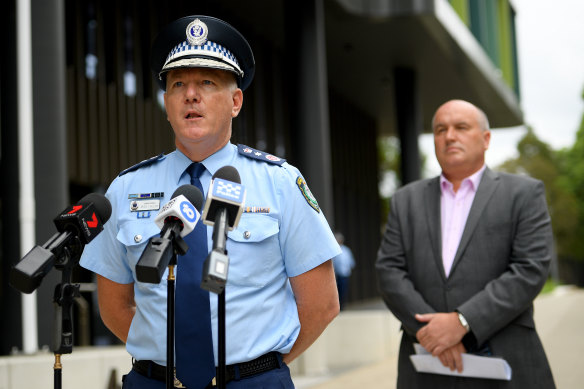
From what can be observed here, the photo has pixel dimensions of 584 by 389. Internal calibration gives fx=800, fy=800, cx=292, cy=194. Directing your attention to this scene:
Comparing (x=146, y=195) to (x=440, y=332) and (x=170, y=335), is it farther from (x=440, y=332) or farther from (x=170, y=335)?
(x=440, y=332)

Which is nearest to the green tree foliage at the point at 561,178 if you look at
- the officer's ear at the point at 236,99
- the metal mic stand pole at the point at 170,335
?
the officer's ear at the point at 236,99

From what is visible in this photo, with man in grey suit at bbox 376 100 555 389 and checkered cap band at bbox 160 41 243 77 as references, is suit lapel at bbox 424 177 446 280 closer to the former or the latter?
man in grey suit at bbox 376 100 555 389

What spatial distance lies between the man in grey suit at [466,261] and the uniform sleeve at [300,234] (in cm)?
123

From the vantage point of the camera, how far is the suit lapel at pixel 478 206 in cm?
379

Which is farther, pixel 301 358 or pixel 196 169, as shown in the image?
pixel 301 358

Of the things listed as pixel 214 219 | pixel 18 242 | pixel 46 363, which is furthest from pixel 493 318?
pixel 18 242

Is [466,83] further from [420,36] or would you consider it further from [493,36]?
[420,36]

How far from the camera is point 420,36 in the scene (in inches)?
690

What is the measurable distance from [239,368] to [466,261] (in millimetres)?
1668

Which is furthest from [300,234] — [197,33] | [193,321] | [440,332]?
[440,332]

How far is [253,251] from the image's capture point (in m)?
2.57

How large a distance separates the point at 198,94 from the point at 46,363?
384cm

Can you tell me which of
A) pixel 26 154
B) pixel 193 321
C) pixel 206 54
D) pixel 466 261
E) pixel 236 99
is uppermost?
pixel 26 154

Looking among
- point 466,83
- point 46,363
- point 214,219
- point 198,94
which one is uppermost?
→ point 466,83
